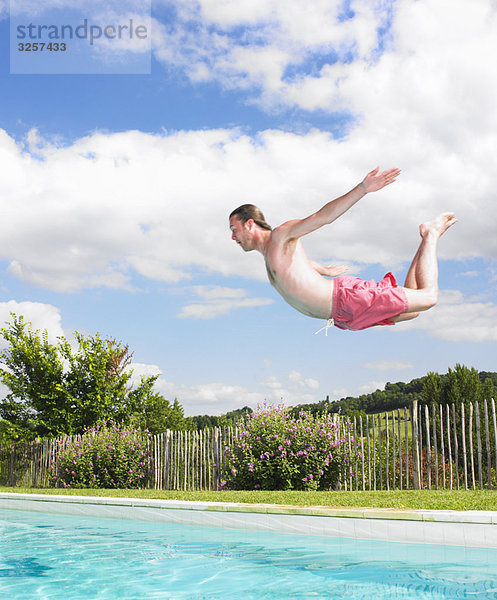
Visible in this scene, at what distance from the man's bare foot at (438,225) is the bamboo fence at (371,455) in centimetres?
555

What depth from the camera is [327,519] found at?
5809 mm

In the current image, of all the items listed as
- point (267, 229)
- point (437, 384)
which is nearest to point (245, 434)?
point (267, 229)

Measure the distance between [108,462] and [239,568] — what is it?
9047 millimetres

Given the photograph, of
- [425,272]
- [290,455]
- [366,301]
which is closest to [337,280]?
[366,301]

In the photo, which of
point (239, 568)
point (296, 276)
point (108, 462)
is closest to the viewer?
point (296, 276)

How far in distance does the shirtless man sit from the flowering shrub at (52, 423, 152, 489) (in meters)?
11.1

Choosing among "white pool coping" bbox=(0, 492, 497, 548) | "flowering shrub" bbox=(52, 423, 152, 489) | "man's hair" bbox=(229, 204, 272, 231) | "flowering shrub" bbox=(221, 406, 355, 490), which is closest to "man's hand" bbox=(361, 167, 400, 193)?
"man's hair" bbox=(229, 204, 272, 231)

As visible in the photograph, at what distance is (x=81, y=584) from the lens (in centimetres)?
475

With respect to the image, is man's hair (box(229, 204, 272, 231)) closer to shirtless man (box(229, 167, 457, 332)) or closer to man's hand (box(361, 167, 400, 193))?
shirtless man (box(229, 167, 457, 332))

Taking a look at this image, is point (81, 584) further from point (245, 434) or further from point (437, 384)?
point (437, 384)

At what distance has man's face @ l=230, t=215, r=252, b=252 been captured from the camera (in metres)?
3.62

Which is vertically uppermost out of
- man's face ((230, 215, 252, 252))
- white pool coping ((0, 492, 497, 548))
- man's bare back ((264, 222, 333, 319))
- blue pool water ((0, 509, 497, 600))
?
man's face ((230, 215, 252, 252))

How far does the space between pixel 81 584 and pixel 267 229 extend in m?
3.32

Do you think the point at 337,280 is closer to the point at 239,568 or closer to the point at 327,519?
the point at 239,568
